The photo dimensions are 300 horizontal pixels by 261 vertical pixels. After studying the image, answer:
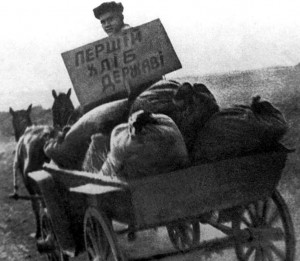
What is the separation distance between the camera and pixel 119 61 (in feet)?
15.1

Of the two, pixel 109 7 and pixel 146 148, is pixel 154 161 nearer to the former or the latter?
pixel 146 148

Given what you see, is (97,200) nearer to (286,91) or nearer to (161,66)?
Result: (161,66)

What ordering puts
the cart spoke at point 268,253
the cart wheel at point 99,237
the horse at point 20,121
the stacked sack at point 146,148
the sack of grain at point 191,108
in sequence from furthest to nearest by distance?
the horse at point 20,121 < the cart spoke at point 268,253 < the sack of grain at point 191,108 < the cart wheel at point 99,237 < the stacked sack at point 146,148

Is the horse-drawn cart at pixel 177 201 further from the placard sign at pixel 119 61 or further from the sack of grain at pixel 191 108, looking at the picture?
the placard sign at pixel 119 61

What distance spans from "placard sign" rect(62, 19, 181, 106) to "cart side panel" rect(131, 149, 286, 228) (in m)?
1.35

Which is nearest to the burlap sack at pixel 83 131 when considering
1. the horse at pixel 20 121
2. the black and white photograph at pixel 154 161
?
the black and white photograph at pixel 154 161

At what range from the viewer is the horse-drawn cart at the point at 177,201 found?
3.39 meters

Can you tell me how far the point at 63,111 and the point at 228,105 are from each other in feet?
8.21

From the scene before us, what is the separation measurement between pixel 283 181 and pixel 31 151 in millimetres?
3415

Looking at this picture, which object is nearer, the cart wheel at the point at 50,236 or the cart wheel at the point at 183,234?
the cart wheel at the point at 50,236

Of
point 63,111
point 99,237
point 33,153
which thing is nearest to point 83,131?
point 99,237

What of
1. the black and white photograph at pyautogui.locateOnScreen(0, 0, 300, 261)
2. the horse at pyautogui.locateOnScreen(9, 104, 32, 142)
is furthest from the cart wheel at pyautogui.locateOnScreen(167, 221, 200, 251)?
the horse at pyautogui.locateOnScreen(9, 104, 32, 142)

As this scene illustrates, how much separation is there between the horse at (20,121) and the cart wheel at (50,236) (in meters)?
2.01

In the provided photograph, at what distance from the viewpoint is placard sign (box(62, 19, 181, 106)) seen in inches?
180
